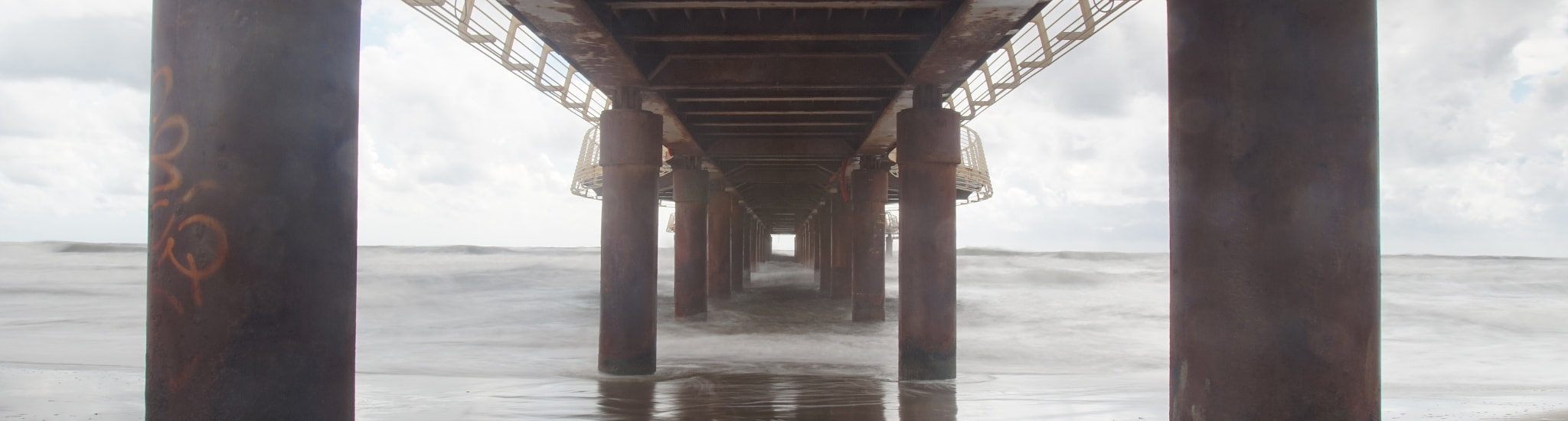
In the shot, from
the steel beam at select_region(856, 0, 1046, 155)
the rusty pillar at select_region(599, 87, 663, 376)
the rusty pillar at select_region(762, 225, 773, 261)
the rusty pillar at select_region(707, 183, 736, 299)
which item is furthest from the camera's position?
the rusty pillar at select_region(762, 225, 773, 261)

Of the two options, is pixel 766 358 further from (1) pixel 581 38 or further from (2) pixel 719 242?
(2) pixel 719 242

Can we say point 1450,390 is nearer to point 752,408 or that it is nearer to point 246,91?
point 752,408

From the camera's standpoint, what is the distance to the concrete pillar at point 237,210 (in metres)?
2.79

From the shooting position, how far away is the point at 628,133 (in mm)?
10320

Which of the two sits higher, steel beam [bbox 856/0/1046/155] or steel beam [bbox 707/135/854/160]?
steel beam [bbox 856/0/1046/155]

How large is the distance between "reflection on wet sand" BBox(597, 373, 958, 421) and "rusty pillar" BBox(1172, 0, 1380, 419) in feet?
14.8

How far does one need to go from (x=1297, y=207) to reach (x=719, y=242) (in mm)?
21757

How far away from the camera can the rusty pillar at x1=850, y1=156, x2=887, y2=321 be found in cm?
1809

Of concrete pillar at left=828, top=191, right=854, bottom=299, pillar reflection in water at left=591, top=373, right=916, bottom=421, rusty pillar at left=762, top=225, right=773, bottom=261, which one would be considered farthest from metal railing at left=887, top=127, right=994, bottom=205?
rusty pillar at left=762, top=225, right=773, bottom=261

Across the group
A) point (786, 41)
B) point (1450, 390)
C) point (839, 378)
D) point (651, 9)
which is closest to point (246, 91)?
point (651, 9)

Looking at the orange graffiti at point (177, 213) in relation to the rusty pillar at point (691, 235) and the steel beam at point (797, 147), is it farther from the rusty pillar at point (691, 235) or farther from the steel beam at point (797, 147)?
the rusty pillar at point (691, 235)

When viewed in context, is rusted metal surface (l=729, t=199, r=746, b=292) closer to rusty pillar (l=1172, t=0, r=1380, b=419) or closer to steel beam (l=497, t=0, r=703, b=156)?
steel beam (l=497, t=0, r=703, b=156)

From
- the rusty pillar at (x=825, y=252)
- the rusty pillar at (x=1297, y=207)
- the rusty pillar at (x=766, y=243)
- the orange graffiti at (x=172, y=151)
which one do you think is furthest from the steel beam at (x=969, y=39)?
the rusty pillar at (x=766, y=243)

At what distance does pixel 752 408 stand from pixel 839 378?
2.67 meters
